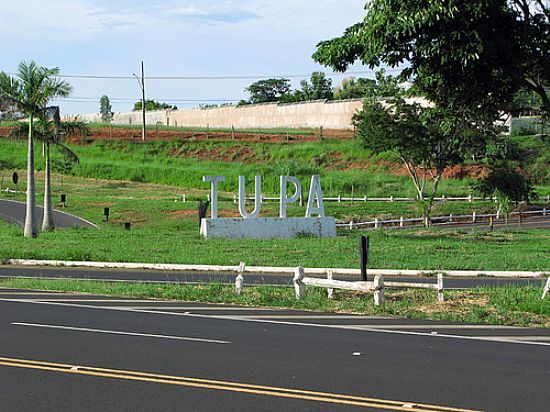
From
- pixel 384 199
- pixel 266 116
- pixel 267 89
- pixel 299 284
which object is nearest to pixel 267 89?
pixel 267 89

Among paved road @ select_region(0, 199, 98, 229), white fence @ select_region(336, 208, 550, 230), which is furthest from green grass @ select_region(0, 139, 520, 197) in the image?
paved road @ select_region(0, 199, 98, 229)

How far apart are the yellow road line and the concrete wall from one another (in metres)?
86.8

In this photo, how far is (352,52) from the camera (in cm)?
1692

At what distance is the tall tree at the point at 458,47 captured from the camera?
15273 mm

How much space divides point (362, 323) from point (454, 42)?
5339 mm

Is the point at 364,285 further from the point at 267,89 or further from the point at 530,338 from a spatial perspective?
the point at 267,89

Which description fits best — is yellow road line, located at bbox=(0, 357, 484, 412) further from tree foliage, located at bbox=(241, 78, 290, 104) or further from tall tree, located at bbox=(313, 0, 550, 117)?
tree foliage, located at bbox=(241, 78, 290, 104)

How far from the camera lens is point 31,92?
4203 cm

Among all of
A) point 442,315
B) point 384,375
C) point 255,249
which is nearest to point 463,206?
point 255,249

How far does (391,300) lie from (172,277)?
10131 millimetres

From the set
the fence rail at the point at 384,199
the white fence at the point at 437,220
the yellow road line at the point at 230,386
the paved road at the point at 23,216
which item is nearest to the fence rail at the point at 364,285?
the yellow road line at the point at 230,386

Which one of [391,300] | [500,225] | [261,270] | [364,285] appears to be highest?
[364,285]

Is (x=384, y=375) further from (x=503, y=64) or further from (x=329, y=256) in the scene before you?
(x=329, y=256)

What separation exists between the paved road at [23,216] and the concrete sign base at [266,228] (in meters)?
16.4
